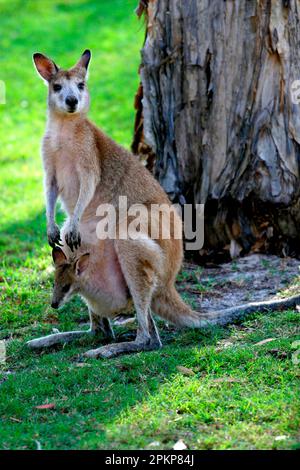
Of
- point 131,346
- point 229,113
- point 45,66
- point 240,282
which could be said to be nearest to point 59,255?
point 131,346

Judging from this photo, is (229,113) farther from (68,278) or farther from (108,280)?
(68,278)

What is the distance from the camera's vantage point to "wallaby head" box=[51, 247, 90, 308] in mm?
5785

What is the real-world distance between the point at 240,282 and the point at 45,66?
2.37 meters

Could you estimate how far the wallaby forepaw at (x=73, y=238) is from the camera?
19.5ft

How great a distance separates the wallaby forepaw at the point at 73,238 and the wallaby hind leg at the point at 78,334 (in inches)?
19.6

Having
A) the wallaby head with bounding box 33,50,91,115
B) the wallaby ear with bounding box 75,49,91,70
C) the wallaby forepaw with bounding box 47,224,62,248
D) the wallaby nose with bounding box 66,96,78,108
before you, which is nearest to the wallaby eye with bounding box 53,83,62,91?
the wallaby head with bounding box 33,50,91,115

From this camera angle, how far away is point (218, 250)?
300 inches

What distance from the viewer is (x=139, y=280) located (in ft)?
18.6

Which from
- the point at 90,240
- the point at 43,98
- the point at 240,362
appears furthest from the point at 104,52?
the point at 240,362

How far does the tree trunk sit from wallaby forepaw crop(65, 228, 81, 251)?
1.81m

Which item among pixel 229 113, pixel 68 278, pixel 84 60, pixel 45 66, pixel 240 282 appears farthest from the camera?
pixel 229 113
